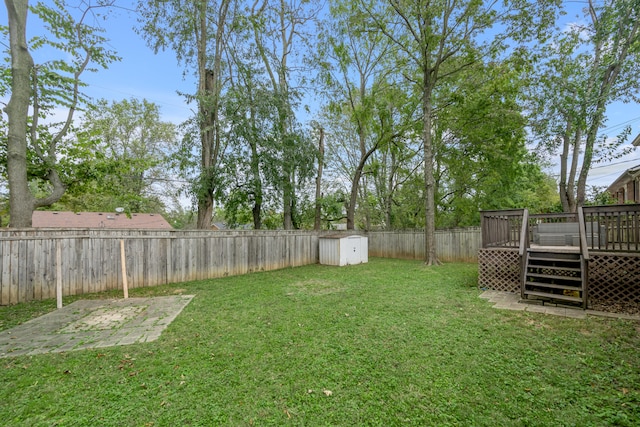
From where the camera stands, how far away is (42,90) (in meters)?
6.39

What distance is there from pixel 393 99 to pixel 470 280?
9.31 meters

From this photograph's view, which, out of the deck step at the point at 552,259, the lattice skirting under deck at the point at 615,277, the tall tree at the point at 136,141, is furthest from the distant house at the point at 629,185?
the tall tree at the point at 136,141

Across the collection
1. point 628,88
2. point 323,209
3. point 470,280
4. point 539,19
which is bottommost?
point 470,280

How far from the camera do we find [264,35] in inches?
471

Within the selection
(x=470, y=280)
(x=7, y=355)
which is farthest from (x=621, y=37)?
(x=7, y=355)

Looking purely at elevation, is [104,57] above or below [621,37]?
below

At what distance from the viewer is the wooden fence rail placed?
5.21 meters

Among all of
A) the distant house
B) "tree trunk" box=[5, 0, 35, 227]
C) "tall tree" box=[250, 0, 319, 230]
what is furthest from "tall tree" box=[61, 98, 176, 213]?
the distant house

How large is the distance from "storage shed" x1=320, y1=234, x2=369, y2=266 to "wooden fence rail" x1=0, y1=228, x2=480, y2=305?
23.9 inches

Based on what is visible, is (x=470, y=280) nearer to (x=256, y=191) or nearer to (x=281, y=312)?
(x=281, y=312)

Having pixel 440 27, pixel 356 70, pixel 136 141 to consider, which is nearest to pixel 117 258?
pixel 440 27

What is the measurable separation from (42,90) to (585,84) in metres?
15.3

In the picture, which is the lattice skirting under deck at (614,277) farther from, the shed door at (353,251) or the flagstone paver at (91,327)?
the flagstone paver at (91,327)

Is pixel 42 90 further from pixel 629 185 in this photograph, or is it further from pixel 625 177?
pixel 629 185
